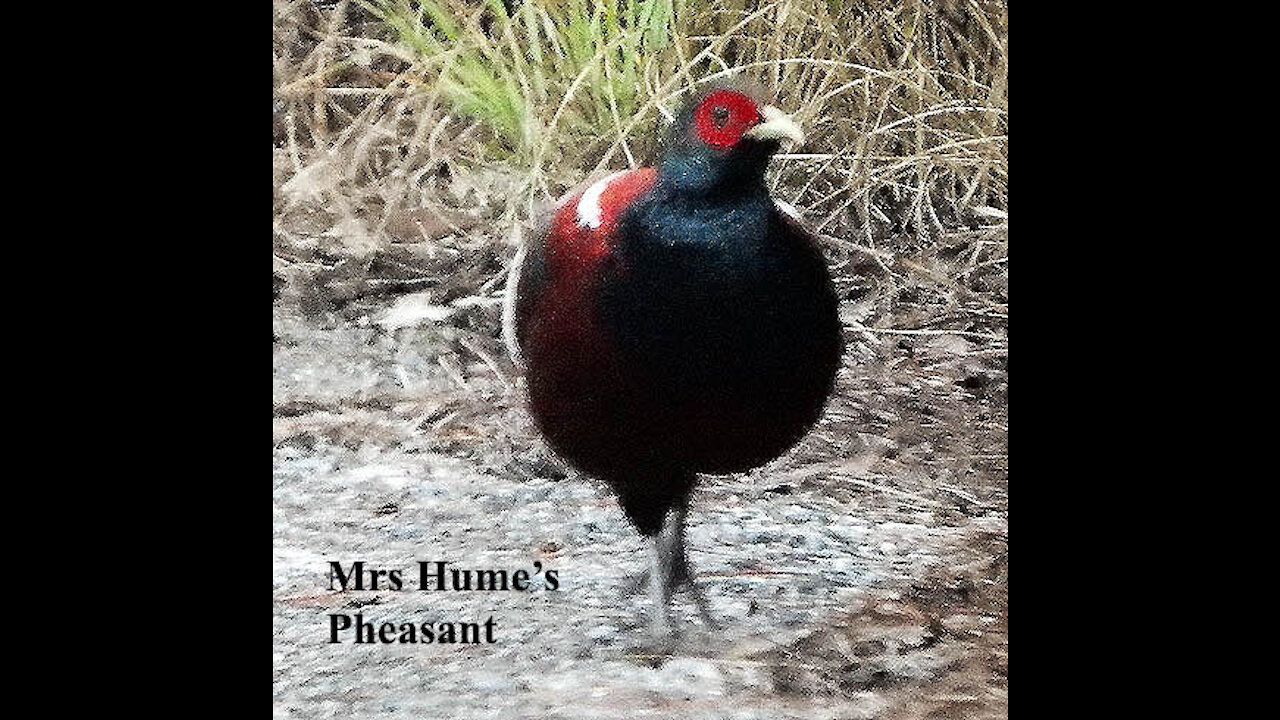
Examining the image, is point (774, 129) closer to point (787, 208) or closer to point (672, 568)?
point (787, 208)

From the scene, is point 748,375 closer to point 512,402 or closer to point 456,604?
point 512,402

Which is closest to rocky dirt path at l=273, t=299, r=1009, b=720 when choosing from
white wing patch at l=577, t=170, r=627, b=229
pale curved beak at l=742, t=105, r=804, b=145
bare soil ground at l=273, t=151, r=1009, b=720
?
bare soil ground at l=273, t=151, r=1009, b=720

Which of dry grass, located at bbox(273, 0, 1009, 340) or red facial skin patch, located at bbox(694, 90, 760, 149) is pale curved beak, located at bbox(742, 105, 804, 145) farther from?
dry grass, located at bbox(273, 0, 1009, 340)

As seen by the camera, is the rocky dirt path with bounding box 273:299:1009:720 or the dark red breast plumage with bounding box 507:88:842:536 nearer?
the dark red breast plumage with bounding box 507:88:842:536

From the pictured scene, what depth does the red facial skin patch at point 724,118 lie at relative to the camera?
202cm

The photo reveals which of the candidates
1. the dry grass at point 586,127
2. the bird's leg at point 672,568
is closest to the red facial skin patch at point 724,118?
the dry grass at point 586,127

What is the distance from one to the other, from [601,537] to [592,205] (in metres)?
0.48

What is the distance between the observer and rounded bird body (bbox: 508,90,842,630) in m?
2.02

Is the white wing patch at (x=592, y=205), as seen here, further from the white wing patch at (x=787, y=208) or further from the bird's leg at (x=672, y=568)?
the bird's leg at (x=672, y=568)

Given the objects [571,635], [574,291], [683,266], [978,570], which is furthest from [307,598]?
[978,570]

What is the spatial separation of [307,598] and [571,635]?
0.38 meters

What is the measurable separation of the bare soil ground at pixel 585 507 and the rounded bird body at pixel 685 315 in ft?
0.21

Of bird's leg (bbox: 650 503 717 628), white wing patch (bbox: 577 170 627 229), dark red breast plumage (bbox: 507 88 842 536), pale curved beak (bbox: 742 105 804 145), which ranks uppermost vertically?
A: pale curved beak (bbox: 742 105 804 145)

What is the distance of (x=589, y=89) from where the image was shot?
7.13 ft
